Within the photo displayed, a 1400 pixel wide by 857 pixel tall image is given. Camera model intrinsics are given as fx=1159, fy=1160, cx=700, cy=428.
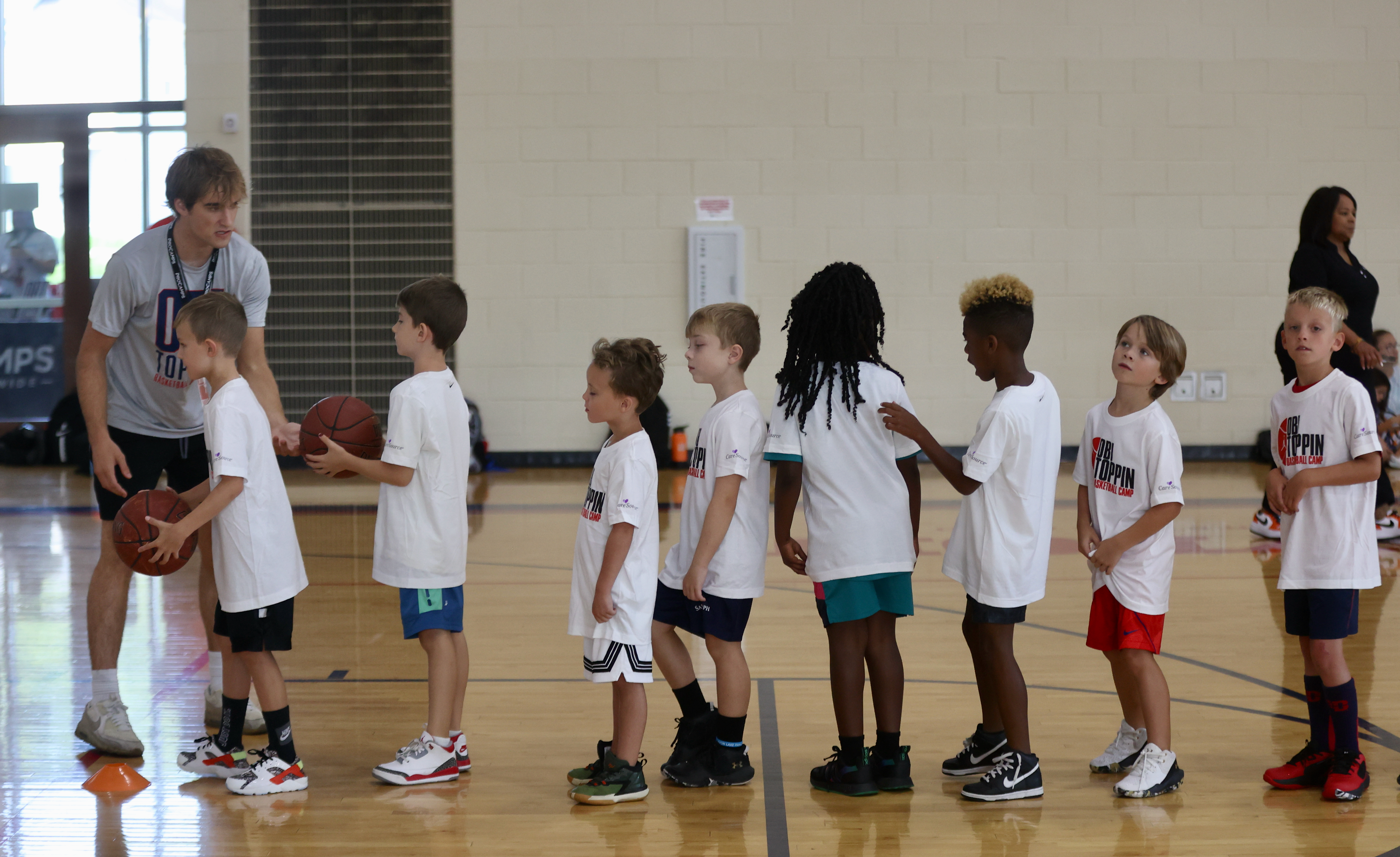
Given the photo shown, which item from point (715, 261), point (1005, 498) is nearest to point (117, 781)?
point (1005, 498)

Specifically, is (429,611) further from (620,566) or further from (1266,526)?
(1266,526)

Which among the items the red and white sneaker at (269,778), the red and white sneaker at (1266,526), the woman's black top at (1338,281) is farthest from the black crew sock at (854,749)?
the red and white sneaker at (1266,526)

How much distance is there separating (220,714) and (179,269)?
120 centimetres

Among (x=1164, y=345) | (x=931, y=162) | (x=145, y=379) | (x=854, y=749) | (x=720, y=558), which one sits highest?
(x=931, y=162)

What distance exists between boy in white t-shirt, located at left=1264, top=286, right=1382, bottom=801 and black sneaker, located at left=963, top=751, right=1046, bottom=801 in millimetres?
569

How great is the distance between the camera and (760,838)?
7.86 feet

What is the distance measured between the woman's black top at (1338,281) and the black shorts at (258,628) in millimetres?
4253

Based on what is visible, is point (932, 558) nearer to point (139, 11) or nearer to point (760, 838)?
point (760, 838)

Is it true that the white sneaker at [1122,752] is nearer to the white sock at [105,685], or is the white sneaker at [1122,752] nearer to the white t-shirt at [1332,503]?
the white t-shirt at [1332,503]

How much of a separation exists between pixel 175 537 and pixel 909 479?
1685mm

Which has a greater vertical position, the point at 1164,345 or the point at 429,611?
the point at 1164,345

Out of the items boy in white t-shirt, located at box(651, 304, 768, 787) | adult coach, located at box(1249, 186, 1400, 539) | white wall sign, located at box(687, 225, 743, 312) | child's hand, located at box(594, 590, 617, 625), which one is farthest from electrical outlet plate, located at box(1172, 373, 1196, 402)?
child's hand, located at box(594, 590, 617, 625)

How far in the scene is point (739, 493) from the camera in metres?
2.72

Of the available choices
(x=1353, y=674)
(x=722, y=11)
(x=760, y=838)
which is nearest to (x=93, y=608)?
(x=760, y=838)
